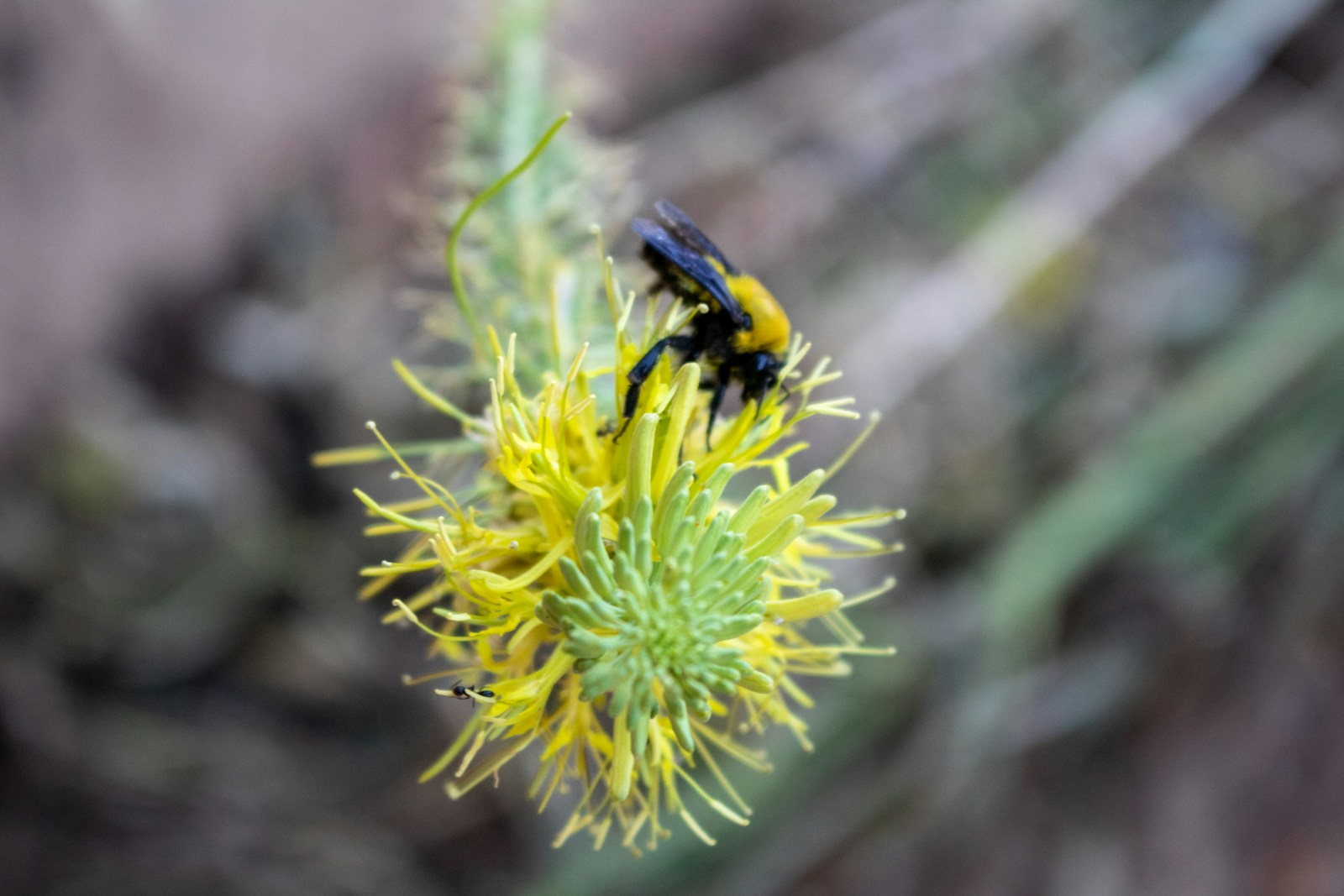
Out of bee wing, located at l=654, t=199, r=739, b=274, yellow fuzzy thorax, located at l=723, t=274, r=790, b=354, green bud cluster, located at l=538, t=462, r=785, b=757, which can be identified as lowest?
green bud cluster, located at l=538, t=462, r=785, b=757

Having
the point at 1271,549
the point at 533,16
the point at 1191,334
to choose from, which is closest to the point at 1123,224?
the point at 1191,334

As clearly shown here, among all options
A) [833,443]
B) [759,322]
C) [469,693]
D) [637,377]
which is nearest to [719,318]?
[759,322]

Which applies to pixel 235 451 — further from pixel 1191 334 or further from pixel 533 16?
pixel 1191 334

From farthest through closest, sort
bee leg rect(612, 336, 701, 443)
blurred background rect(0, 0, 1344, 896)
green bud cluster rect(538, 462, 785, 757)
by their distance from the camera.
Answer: blurred background rect(0, 0, 1344, 896)
bee leg rect(612, 336, 701, 443)
green bud cluster rect(538, 462, 785, 757)

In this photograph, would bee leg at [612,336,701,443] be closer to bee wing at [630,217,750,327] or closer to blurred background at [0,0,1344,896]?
bee wing at [630,217,750,327]

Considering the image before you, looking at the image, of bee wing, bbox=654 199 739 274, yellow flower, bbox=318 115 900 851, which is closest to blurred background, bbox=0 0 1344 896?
yellow flower, bbox=318 115 900 851

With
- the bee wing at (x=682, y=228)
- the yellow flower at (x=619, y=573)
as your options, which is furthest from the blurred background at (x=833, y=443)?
the bee wing at (x=682, y=228)

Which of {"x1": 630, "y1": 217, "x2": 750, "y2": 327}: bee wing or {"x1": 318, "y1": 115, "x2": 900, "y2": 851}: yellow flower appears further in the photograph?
{"x1": 630, "y1": 217, "x2": 750, "y2": 327}: bee wing
